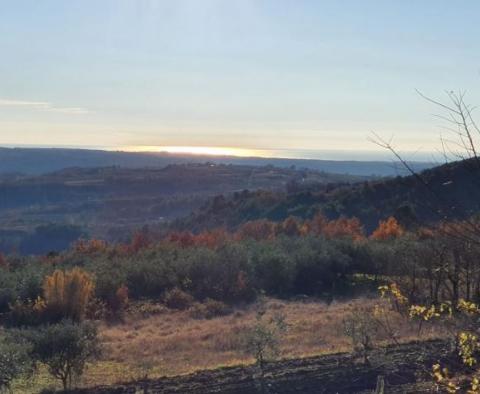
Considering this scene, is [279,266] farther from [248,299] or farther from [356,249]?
[356,249]

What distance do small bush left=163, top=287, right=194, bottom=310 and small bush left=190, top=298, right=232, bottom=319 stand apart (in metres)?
0.74

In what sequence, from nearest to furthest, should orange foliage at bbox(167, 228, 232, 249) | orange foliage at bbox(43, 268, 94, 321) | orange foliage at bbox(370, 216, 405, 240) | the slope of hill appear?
orange foliage at bbox(43, 268, 94, 321) < orange foliage at bbox(370, 216, 405, 240) < orange foliage at bbox(167, 228, 232, 249) < the slope of hill

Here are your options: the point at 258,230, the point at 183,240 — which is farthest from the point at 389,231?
the point at 183,240

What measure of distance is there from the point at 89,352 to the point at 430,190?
38.7 ft

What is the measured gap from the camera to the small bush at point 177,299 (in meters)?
32.2

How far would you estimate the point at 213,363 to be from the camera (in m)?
17.1

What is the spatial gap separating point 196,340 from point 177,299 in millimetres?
10835

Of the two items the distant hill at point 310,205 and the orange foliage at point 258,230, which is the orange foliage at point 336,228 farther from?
the distant hill at point 310,205

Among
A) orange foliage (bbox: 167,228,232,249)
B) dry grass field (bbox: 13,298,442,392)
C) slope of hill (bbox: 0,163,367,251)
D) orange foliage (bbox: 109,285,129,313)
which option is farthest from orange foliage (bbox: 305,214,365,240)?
slope of hill (bbox: 0,163,367,251)

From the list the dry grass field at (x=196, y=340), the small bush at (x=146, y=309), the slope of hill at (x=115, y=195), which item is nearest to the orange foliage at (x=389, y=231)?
the dry grass field at (x=196, y=340)

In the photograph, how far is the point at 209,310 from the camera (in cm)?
3059

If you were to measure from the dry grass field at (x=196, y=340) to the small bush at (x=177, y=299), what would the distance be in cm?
192

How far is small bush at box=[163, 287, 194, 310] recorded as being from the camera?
32.2 meters

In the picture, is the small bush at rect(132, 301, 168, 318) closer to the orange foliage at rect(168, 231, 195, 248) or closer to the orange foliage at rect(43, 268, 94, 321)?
the orange foliage at rect(43, 268, 94, 321)
